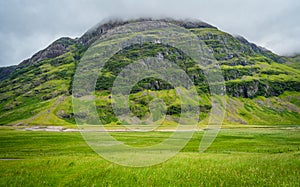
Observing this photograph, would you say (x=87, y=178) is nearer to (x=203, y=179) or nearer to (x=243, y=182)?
(x=203, y=179)

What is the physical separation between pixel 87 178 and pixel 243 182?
47.5 feet

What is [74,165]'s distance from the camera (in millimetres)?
31766

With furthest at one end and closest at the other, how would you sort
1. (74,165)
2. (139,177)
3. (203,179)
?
(74,165) < (139,177) < (203,179)

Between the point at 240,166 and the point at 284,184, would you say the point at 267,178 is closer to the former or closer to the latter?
the point at 284,184

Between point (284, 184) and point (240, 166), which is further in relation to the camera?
point (240, 166)

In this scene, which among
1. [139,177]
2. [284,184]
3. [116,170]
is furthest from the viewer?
[116,170]

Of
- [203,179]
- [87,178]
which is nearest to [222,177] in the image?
[203,179]

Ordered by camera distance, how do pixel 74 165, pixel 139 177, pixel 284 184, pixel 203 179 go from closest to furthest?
pixel 284 184 < pixel 203 179 < pixel 139 177 < pixel 74 165

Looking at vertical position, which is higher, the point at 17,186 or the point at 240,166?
the point at 17,186

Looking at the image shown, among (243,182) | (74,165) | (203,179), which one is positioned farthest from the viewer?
(74,165)

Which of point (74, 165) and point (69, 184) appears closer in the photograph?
point (69, 184)

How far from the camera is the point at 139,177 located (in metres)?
24.6

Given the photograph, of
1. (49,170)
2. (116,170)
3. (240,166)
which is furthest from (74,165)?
(240,166)

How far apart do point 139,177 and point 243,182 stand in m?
9.55
